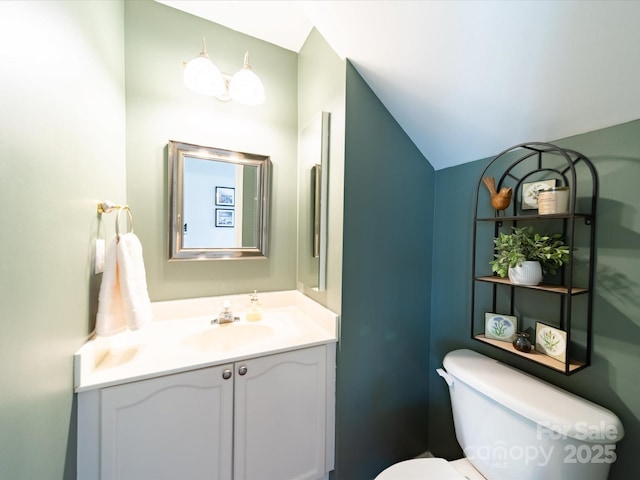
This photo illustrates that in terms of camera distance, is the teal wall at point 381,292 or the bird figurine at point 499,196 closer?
the bird figurine at point 499,196

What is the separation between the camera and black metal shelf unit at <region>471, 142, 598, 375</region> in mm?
841

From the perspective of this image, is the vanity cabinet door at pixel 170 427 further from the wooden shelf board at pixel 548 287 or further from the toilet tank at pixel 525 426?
the wooden shelf board at pixel 548 287

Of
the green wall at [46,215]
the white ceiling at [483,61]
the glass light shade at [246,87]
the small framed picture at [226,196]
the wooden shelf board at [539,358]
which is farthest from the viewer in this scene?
the small framed picture at [226,196]

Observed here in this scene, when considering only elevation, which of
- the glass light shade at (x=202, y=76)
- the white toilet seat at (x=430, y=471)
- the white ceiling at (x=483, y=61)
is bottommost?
the white toilet seat at (x=430, y=471)

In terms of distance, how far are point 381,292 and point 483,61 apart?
1032 mm

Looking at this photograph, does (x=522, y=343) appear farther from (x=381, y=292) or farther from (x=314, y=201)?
(x=314, y=201)

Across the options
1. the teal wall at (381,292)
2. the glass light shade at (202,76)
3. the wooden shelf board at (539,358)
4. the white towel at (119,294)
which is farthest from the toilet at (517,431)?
the glass light shade at (202,76)

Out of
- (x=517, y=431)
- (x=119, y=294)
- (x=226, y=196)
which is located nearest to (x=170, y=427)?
(x=119, y=294)

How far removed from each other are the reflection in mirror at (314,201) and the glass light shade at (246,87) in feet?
1.08

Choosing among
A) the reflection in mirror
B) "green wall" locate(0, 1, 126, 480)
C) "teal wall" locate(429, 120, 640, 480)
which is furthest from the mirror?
"teal wall" locate(429, 120, 640, 480)

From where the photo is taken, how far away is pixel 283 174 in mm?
1618

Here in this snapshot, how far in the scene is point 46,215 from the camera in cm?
65

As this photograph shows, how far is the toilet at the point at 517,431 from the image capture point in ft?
2.34

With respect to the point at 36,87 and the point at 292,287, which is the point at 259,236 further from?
the point at 36,87
